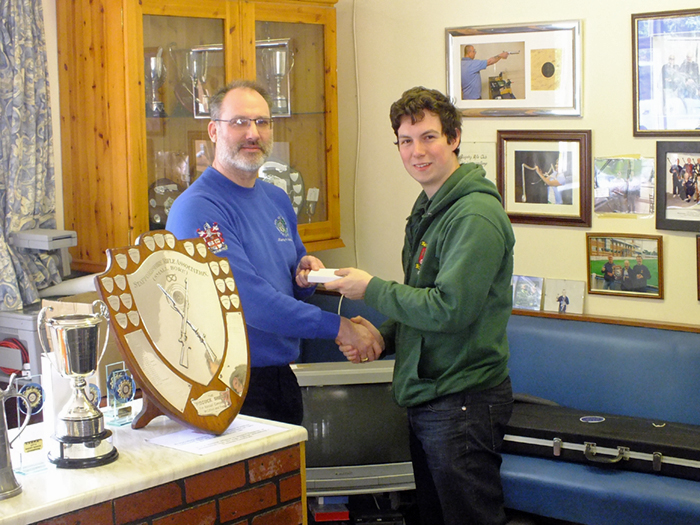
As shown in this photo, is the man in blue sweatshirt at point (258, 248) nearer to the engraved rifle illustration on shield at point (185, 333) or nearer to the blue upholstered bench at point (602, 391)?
the engraved rifle illustration on shield at point (185, 333)

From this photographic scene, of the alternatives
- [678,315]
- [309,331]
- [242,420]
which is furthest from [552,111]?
[242,420]

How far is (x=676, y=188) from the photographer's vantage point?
282cm

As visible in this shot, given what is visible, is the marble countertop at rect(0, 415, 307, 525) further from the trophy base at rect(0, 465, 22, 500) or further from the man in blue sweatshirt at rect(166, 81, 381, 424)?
the man in blue sweatshirt at rect(166, 81, 381, 424)

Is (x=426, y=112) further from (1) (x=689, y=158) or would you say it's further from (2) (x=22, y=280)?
(2) (x=22, y=280)

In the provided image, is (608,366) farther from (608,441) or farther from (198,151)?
(198,151)

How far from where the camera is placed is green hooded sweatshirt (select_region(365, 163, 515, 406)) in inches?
73.5

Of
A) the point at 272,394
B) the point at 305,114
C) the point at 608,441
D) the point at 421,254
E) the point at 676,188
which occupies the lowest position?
the point at 608,441

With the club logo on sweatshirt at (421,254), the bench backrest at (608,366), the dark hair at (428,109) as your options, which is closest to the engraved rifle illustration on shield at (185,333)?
the club logo on sweatshirt at (421,254)

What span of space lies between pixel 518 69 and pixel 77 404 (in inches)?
94.5

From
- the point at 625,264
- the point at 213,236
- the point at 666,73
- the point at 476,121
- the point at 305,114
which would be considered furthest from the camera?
the point at 305,114

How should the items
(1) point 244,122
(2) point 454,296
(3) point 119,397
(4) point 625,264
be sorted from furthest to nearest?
(4) point 625,264 → (1) point 244,122 → (2) point 454,296 → (3) point 119,397

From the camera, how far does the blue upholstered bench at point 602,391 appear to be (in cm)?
230

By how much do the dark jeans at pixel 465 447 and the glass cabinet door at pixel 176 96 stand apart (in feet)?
Answer: 4.68

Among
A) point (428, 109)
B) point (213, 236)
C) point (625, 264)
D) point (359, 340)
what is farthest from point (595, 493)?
point (213, 236)
